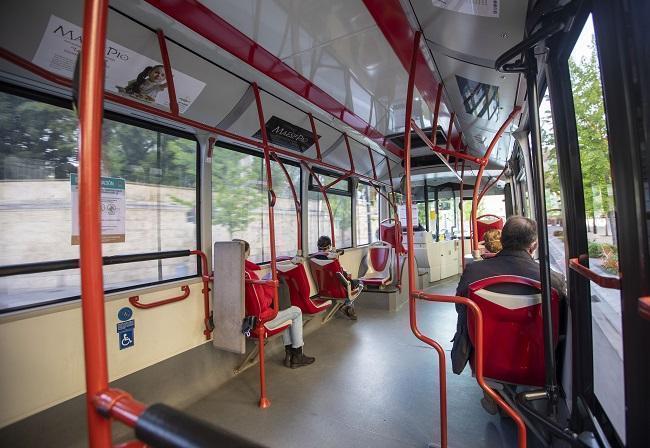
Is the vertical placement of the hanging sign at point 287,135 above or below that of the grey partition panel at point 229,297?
above

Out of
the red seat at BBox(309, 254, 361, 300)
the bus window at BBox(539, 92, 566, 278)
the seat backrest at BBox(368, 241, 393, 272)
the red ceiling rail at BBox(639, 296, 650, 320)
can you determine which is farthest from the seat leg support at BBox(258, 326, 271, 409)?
the seat backrest at BBox(368, 241, 393, 272)

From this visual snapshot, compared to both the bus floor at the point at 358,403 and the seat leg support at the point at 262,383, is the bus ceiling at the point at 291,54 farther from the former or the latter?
the bus floor at the point at 358,403

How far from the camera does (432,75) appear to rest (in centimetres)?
212

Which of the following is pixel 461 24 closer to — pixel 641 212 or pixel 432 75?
pixel 432 75

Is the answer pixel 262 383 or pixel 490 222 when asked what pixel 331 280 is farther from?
pixel 490 222

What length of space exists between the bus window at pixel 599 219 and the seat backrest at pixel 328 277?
2.58m

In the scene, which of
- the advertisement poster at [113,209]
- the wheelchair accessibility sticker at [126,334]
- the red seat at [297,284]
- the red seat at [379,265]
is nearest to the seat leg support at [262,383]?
the wheelchair accessibility sticker at [126,334]

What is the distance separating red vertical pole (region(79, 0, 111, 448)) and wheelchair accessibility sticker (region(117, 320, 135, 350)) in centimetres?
179

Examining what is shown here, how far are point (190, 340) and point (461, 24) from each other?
107 inches

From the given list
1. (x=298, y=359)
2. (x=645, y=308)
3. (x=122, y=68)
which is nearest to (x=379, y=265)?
(x=298, y=359)

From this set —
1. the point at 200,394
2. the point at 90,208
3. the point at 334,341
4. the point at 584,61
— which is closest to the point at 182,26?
the point at 90,208

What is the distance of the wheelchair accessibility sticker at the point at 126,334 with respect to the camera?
2049mm

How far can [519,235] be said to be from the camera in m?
1.89

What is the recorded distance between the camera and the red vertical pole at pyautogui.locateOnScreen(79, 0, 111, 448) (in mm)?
556
